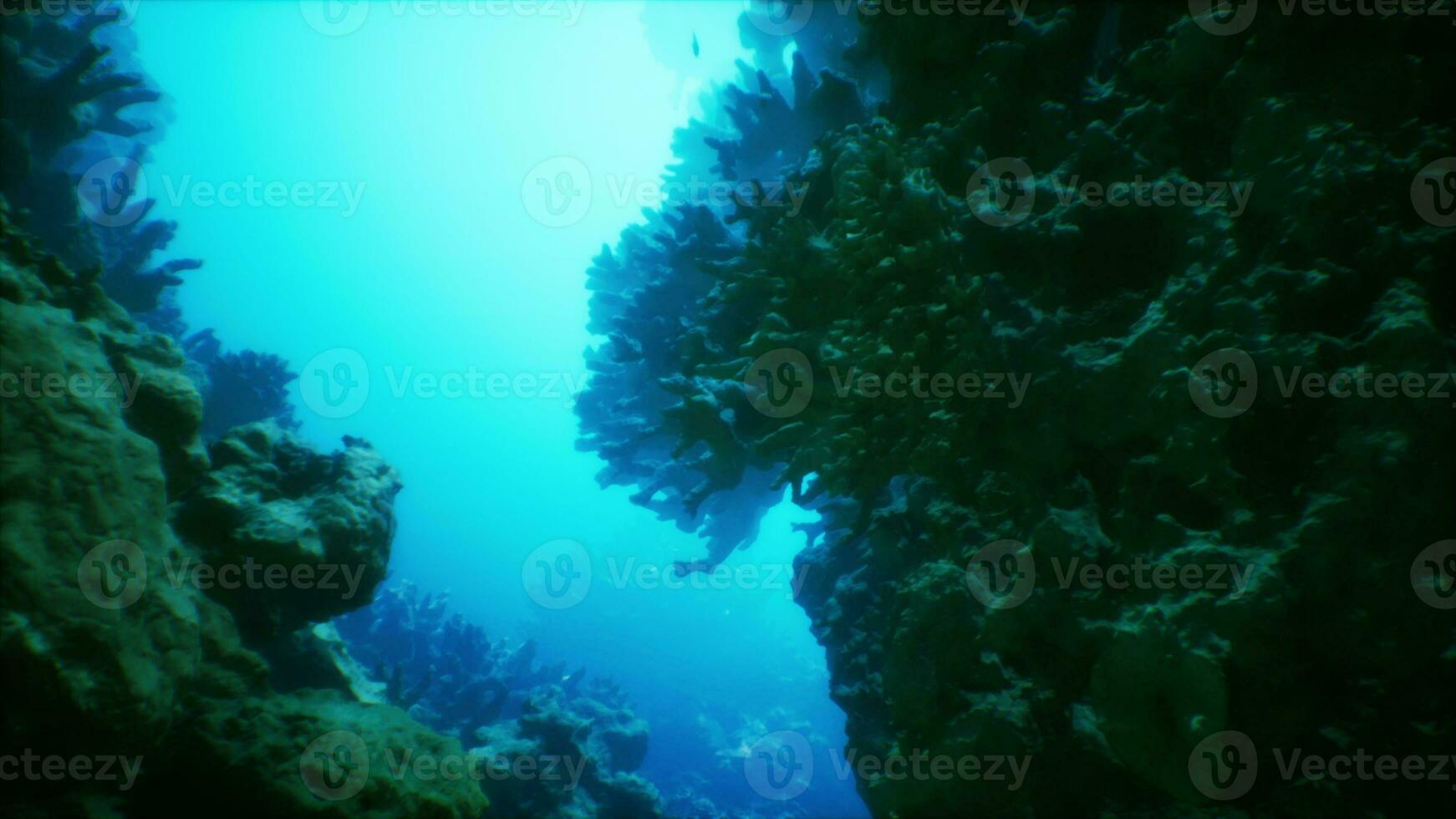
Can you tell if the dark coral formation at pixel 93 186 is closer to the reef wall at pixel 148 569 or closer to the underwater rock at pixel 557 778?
the reef wall at pixel 148 569

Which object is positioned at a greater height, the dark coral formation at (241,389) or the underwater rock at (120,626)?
the dark coral formation at (241,389)

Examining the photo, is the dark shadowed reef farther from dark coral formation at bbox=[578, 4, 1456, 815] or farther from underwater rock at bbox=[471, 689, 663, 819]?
underwater rock at bbox=[471, 689, 663, 819]

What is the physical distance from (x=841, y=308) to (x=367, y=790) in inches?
143

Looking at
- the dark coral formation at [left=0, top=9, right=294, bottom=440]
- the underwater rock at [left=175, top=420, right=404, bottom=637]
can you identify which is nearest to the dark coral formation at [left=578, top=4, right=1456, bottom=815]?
the underwater rock at [left=175, top=420, right=404, bottom=637]

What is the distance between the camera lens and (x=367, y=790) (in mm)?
2959

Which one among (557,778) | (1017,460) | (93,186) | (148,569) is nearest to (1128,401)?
(1017,460)

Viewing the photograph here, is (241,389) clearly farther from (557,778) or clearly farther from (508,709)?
(508,709)

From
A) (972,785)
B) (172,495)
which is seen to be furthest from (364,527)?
(972,785)

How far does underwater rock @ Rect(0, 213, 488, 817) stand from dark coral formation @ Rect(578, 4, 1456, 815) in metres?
2.82

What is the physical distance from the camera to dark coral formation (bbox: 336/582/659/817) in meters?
6.32

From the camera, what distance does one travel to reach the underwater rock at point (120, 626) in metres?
2.22

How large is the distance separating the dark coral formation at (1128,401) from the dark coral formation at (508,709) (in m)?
4.18

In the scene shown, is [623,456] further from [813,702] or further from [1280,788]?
[813,702]

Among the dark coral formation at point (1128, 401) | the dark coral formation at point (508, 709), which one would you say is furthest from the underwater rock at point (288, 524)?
the dark coral formation at point (1128, 401)
